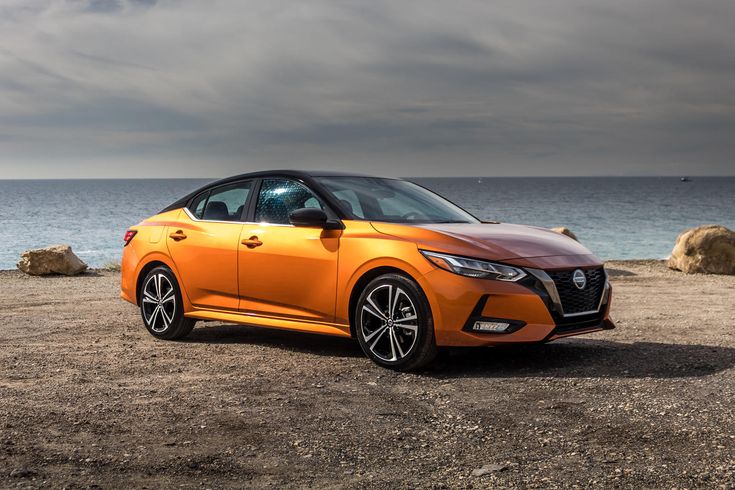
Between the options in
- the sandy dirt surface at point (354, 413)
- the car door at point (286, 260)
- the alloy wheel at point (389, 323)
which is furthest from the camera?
the car door at point (286, 260)

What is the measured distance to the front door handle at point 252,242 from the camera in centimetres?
781

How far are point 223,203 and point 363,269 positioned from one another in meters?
2.07

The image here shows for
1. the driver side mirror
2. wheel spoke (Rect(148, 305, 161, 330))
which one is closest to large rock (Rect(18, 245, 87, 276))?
wheel spoke (Rect(148, 305, 161, 330))

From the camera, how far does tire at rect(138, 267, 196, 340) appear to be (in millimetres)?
8688

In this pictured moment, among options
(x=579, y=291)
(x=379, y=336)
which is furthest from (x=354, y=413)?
(x=579, y=291)

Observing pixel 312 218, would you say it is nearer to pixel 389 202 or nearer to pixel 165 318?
pixel 389 202

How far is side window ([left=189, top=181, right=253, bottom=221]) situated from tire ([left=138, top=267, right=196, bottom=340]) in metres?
0.69

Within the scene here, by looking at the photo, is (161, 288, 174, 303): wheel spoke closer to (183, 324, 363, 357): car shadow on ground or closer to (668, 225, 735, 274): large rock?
(183, 324, 363, 357): car shadow on ground

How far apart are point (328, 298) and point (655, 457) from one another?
128 inches

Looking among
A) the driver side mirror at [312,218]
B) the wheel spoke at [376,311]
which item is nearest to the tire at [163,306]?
the driver side mirror at [312,218]

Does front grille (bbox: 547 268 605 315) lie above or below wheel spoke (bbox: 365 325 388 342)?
above

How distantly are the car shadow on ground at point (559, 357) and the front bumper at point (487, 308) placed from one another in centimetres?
36

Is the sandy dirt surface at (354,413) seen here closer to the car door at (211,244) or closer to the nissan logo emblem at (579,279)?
the car door at (211,244)

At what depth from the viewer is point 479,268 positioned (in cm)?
661
